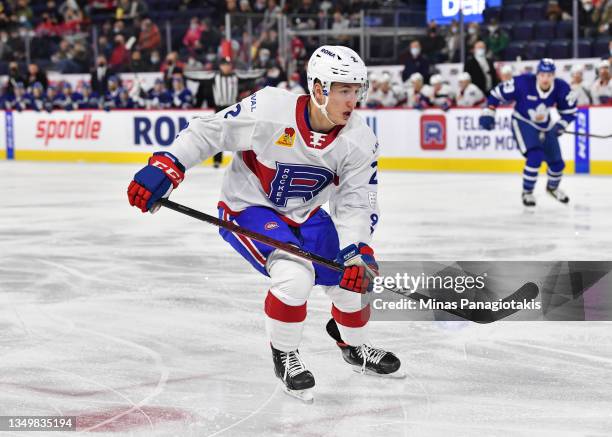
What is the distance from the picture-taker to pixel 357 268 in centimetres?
345

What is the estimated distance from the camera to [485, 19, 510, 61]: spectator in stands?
14102mm

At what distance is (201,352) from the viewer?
4.06 m

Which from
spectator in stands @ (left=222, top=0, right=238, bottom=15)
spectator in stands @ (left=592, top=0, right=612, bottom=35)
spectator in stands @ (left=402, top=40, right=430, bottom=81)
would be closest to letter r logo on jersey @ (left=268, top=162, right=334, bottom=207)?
spectator in stands @ (left=402, top=40, right=430, bottom=81)

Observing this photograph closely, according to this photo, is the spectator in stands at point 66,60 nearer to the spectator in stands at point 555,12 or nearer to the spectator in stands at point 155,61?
the spectator in stands at point 155,61

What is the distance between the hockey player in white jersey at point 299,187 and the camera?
3.46 metres

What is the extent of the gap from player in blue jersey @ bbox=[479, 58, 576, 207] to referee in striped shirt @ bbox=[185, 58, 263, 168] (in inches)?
206

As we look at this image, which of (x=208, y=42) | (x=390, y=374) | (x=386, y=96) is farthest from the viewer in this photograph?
(x=208, y=42)

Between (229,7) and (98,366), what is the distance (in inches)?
550

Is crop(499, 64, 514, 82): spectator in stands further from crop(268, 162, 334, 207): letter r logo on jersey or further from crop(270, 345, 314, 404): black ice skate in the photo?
crop(270, 345, 314, 404): black ice skate

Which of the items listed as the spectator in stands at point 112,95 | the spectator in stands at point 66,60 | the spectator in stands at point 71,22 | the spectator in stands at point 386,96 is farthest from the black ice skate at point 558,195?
the spectator in stands at point 71,22

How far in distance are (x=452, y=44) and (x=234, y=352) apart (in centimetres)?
1067


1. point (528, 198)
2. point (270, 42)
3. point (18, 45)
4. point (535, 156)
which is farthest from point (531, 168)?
point (18, 45)

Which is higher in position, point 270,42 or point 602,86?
point 270,42

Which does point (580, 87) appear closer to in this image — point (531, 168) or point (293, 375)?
point (531, 168)
